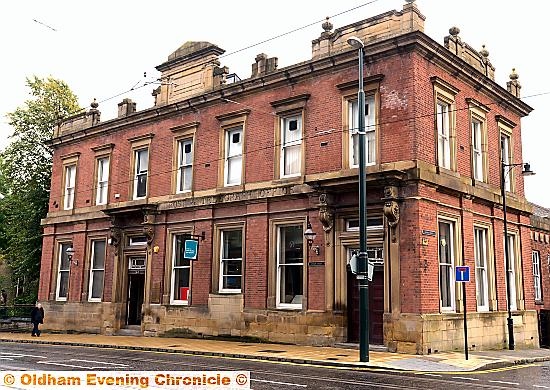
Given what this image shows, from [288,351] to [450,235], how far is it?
6.44 metres

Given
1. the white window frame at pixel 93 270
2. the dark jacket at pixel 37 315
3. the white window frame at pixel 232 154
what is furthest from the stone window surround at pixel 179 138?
the dark jacket at pixel 37 315

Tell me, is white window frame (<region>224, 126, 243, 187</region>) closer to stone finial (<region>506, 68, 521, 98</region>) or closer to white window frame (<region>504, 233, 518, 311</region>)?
white window frame (<region>504, 233, 518, 311</region>)

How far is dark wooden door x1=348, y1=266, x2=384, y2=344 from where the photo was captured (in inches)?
715

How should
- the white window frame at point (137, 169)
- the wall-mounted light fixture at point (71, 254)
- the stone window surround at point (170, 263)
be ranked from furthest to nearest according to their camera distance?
the wall-mounted light fixture at point (71, 254)
the white window frame at point (137, 169)
the stone window surround at point (170, 263)

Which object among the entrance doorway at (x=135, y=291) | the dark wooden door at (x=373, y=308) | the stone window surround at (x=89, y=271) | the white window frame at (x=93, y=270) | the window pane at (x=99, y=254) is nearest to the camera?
the dark wooden door at (x=373, y=308)

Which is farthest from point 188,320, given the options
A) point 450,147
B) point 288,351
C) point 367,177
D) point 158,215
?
point 450,147

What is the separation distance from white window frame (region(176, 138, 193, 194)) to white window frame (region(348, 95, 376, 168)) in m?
7.63

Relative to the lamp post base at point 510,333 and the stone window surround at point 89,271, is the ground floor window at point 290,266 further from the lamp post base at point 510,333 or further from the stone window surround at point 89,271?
the stone window surround at point 89,271

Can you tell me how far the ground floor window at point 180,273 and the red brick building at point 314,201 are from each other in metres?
0.08

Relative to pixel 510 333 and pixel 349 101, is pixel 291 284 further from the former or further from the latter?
pixel 510 333

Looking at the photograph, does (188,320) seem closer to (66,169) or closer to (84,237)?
(84,237)

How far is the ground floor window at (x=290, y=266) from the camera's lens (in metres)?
20.3

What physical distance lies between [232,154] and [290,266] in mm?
5202

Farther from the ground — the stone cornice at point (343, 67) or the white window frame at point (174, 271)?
the stone cornice at point (343, 67)
